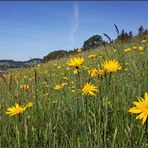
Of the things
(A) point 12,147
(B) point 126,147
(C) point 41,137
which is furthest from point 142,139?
(A) point 12,147

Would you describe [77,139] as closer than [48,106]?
Yes

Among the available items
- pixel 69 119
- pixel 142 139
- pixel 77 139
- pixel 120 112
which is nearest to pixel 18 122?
pixel 69 119

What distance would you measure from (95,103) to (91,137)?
55 cm

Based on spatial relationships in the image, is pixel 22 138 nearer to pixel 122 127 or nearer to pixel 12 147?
pixel 12 147

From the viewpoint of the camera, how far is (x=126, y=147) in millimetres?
2316

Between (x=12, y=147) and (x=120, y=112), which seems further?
(x=120, y=112)

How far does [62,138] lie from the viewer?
2.55 meters

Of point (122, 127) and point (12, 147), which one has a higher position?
point (122, 127)

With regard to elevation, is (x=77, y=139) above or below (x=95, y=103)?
below

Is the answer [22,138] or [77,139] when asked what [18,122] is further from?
[77,139]

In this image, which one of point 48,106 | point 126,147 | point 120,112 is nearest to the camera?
point 126,147

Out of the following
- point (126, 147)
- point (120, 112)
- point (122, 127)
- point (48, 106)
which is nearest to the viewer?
point (126, 147)

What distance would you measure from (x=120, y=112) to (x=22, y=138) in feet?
2.75

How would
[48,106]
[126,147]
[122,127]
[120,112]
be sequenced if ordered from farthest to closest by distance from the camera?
[48,106] < [120,112] < [122,127] < [126,147]
